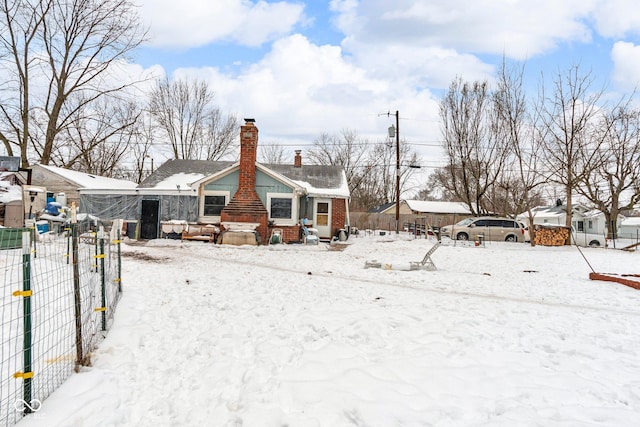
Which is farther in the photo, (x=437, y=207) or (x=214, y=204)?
(x=437, y=207)

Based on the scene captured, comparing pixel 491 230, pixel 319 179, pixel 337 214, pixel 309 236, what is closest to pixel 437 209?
pixel 491 230

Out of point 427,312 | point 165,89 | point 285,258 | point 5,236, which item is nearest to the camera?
point 427,312

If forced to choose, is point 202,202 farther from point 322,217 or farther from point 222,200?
point 322,217

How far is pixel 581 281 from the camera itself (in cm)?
773

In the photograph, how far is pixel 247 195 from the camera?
14.9 meters

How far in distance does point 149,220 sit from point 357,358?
14224 millimetres

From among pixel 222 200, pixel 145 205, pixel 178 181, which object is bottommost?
pixel 145 205

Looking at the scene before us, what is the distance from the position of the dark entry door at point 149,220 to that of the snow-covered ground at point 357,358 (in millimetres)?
9274

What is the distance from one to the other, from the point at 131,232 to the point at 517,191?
2026cm

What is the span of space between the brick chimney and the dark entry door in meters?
3.09

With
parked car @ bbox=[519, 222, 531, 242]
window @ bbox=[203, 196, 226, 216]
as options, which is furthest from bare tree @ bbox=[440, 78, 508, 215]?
window @ bbox=[203, 196, 226, 216]

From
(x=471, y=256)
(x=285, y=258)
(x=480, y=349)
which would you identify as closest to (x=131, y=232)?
(x=285, y=258)

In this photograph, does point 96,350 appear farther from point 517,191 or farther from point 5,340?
point 517,191

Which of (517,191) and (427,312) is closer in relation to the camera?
(427,312)
